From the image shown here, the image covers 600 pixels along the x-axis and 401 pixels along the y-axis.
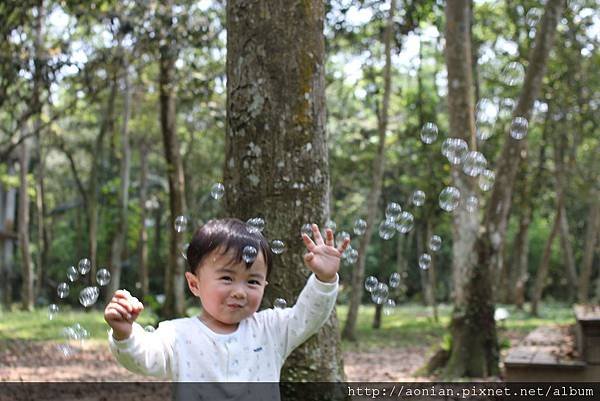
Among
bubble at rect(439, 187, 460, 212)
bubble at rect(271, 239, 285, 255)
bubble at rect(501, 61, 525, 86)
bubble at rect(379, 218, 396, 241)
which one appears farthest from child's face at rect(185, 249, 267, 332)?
bubble at rect(501, 61, 525, 86)

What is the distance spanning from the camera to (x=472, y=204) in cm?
799

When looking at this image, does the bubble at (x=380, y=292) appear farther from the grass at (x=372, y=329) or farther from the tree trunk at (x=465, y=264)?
the grass at (x=372, y=329)

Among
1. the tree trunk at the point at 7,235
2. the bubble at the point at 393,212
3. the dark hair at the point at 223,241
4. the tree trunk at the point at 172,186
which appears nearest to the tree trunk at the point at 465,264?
Result: the bubble at the point at 393,212

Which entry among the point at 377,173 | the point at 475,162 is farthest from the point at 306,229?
the point at 377,173

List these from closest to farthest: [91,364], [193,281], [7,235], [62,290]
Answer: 1. [193,281]
2. [62,290]
3. [91,364]
4. [7,235]

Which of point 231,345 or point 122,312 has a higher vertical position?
point 122,312

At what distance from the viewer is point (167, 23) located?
38.1ft

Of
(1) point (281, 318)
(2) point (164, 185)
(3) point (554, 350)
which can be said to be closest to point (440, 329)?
(3) point (554, 350)

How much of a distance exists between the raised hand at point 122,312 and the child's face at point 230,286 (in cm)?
37

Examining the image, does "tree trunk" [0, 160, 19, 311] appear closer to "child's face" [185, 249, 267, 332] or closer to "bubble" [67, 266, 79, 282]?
"bubble" [67, 266, 79, 282]

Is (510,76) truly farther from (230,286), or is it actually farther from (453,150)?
(230,286)

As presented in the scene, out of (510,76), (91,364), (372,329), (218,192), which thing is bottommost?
(372,329)

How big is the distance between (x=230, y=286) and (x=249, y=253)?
0.14m

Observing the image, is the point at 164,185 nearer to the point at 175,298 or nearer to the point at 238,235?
the point at 175,298
